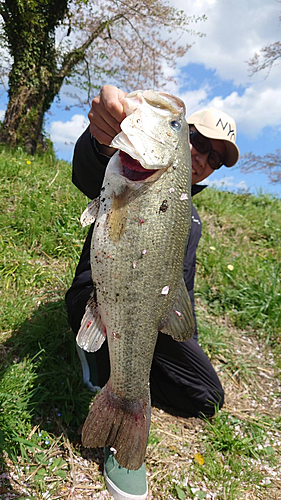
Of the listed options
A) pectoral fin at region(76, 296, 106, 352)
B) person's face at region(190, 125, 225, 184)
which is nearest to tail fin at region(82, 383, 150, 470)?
pectoral fin at region(76, 296, 106, 352)

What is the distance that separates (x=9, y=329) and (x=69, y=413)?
991 millimetres

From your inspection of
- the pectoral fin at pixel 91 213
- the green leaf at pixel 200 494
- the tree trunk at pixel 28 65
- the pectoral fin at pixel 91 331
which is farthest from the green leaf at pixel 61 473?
the tree trunk at pixel 28 65

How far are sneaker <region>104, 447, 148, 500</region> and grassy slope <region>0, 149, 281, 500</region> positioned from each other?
4.1 inches

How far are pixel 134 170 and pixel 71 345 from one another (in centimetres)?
209

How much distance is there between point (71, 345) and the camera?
123 inches

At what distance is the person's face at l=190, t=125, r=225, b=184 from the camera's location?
375 cm

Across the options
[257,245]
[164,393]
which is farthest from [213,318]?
[257,245]

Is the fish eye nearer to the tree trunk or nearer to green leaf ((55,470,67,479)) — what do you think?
green leaf ((55,470,67,479))

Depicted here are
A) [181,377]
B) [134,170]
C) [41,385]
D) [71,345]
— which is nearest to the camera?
[134,170]

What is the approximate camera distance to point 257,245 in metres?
6.32

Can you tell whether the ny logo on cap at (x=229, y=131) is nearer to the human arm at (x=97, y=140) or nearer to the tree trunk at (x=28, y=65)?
the human arm at (x=97, y=140)

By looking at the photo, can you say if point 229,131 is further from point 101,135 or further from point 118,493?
point 118,493

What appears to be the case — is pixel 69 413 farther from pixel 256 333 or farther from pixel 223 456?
pixel 256 333

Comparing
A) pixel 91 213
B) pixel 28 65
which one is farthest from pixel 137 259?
pixel 28 65
